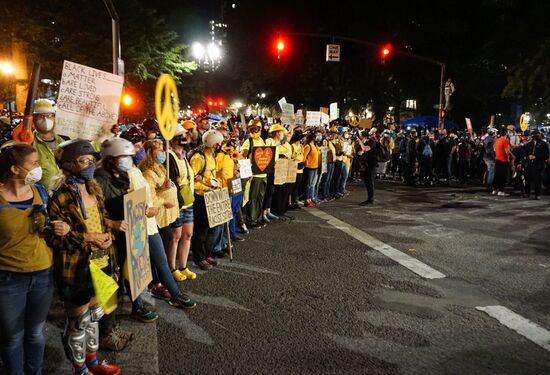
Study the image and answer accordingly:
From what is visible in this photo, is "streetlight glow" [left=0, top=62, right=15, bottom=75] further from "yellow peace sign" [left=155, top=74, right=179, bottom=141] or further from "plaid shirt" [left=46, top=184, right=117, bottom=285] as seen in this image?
"plaid shirt" [left=46, top=184, right=117, bottom=285]

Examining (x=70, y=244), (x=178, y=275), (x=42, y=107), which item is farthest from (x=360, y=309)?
(x=42, y=107)

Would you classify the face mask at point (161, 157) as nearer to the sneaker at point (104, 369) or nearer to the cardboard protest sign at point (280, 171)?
the sneaker at point (104, 369)

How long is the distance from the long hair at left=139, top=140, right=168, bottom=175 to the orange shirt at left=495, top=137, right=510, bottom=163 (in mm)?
12745

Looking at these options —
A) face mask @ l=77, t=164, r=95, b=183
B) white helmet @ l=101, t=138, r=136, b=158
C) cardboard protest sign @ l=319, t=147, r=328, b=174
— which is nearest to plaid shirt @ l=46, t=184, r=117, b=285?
face mask @ l=77, t=164, r=95, b=183

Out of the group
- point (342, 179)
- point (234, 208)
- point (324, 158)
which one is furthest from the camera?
point (342, 179)

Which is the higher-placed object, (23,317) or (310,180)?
(310,180)

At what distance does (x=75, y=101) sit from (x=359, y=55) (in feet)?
116

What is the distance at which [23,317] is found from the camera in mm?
3297

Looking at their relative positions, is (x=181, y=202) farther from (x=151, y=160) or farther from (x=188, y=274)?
(x=188, y=274)

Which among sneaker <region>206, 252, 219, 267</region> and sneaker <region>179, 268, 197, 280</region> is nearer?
sneaker <region>179, 268, 197, 280</region>

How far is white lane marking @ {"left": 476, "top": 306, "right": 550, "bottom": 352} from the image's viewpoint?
185 inches

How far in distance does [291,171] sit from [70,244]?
7.76 meters

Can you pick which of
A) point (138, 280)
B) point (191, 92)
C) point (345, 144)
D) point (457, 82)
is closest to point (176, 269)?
point (138, 280)

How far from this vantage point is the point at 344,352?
4.36 meters
